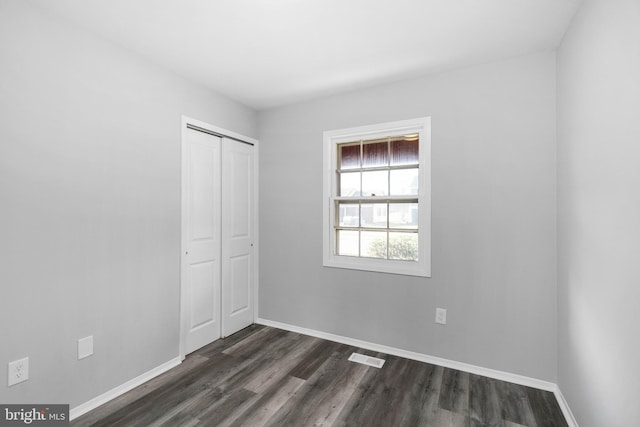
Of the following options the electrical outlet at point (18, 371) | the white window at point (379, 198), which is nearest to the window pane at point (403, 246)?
the white window at point (379, 198)

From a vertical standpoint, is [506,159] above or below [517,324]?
above

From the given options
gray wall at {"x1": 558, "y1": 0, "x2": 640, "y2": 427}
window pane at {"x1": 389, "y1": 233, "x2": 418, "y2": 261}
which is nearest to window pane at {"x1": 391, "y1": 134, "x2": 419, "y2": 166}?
window pane at {"x1": 389, "y1": 233, "x2": 418, "y2": 261}

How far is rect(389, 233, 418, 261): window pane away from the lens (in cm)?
295

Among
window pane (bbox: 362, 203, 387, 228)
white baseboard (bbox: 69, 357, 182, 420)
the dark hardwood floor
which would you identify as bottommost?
the dark hardwood floor

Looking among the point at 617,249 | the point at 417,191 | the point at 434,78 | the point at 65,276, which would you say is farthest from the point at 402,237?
the point at 65,276

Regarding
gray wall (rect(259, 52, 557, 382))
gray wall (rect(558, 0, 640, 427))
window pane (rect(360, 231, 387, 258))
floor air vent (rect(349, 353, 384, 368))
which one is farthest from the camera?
window pane (rect(360, 231, 387, 258))

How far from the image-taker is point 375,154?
3180 millimetres

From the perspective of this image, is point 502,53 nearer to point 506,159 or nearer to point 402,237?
point 506,159

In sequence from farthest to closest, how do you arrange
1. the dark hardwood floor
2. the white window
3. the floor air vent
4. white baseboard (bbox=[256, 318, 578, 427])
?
the white window
the floor air vent
white baseboard (bbox=[256, 318, 578, 427])
the dark hardwood floor

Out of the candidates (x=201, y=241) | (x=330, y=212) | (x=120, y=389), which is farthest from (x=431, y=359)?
(x=120, y=389)

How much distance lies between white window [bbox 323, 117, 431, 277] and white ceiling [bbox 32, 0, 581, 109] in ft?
1.97

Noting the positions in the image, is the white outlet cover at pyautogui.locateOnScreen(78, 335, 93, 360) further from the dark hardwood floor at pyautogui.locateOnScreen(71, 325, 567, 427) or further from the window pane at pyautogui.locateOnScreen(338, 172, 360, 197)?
the window pane at pyautogui.locateOnScreen(338, 172, 360, 197)

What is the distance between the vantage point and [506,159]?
2.49 meters

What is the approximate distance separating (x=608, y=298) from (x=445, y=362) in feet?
5.08
